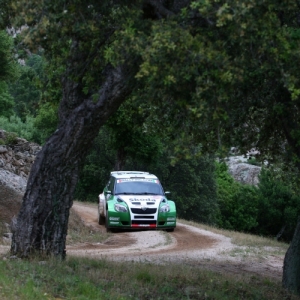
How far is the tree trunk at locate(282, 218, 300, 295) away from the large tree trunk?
13.9 ft

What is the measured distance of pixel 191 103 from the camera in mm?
9148

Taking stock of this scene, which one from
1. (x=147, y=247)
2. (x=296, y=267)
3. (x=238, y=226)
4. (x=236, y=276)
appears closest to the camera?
(x=296, y=267)

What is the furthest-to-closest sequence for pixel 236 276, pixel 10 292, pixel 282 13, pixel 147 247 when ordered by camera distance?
pixel 147 247 < pixel 236 276 < pixel 282 13 < pixel 10 292

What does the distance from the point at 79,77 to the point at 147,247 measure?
8978mm

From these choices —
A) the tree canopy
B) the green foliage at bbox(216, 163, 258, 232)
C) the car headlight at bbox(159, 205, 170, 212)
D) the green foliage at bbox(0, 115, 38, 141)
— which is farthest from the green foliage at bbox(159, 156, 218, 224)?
the tree canopy

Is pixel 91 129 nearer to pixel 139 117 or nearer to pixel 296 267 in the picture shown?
pixel 139 117

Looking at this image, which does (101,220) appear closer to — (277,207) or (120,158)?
(120,158)

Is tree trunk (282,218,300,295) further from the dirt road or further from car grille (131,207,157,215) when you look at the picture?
car grille (131,207,157,215)

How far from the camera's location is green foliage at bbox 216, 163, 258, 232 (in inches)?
2243

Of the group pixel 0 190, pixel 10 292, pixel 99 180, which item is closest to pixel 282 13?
pixel 10 292

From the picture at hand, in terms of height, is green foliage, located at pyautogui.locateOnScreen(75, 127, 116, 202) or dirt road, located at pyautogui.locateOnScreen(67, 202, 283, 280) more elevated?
green foliage, located at pyautogui.locateOnScreen(75, 127, 116, 202)

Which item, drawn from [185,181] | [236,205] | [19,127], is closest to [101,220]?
[185,181]

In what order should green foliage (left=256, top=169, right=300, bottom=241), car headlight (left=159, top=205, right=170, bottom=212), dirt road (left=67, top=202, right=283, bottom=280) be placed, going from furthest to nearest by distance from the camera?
green foliage (left=256, top=169, right=300, bottom=241), car headlight (left=159, top=205, right=170, bottom=212), dirt road (left=67, top=202, right=283, bottom=280)

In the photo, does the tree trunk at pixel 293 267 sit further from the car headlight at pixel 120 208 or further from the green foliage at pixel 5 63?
the green foliage at pixel 5 63
